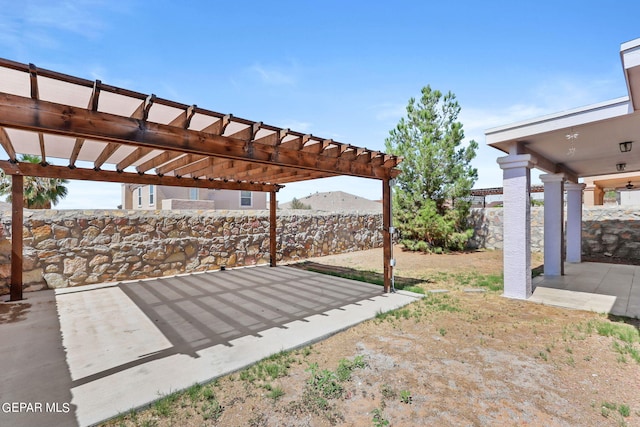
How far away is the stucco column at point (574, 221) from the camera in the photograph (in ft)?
31.3

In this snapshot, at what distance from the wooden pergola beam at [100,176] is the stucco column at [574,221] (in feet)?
35.3

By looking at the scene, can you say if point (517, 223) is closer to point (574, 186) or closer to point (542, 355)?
point (542, 355)

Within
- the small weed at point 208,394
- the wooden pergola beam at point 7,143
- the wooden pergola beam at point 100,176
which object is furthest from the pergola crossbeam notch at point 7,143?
the small weed at point 208,394

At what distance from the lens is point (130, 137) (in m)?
2.98

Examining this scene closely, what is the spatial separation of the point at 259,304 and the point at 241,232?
4.26 m

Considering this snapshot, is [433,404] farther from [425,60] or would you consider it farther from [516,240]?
[425,60]

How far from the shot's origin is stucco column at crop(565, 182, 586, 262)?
953 centimetres

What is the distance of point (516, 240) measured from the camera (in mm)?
5703

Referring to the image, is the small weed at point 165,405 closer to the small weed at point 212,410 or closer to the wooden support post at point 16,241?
the small weed at point 212,410

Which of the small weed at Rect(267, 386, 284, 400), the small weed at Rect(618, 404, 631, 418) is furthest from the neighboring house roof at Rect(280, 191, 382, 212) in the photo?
the small weed at Rect(618, 404, 631, 418)

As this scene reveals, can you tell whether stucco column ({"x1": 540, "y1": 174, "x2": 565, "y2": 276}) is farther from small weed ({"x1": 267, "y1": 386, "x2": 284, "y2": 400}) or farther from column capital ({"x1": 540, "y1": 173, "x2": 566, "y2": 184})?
small weed ({"x1": 267, "y1": 386, "x2": 284, "y2": 400})

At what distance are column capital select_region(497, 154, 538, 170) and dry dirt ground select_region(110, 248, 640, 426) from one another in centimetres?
279

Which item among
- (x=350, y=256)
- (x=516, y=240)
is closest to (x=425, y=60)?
(x=516, y=240)

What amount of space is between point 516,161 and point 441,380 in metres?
4.65
